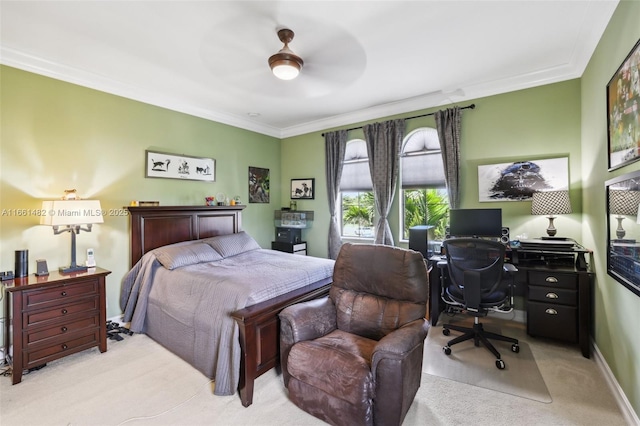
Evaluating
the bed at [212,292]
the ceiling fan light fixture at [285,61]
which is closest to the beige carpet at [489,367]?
the bed at [212,292]

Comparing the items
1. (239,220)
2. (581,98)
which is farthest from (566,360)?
(239,220)

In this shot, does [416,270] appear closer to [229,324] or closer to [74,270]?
[229,324]

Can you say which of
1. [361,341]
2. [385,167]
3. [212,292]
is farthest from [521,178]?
[212,292]

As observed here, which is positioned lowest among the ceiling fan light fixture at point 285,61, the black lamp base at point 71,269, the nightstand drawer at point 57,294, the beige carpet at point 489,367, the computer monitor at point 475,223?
the beige carpet at point 489,367

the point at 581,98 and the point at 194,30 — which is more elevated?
the point at 194,30

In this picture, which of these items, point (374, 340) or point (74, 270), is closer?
point (374, 340)

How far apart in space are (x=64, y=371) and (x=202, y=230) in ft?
7.01

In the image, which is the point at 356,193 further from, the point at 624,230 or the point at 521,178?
the point at 624,230

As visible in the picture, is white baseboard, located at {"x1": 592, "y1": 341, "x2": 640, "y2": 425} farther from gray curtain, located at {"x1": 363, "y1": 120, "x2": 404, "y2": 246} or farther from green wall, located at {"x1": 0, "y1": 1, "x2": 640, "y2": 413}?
gray curtain, located at {"x1": 363, "y1": 120, "x2": 404, "y2": 246}

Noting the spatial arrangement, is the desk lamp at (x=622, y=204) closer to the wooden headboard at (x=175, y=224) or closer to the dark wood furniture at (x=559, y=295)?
the dark wood furniture at (x=559, y=295)

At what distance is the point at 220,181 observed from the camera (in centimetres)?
463

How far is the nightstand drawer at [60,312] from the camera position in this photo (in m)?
2.43

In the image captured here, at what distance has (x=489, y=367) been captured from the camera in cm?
248

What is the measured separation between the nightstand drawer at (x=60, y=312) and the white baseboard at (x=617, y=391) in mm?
4353
